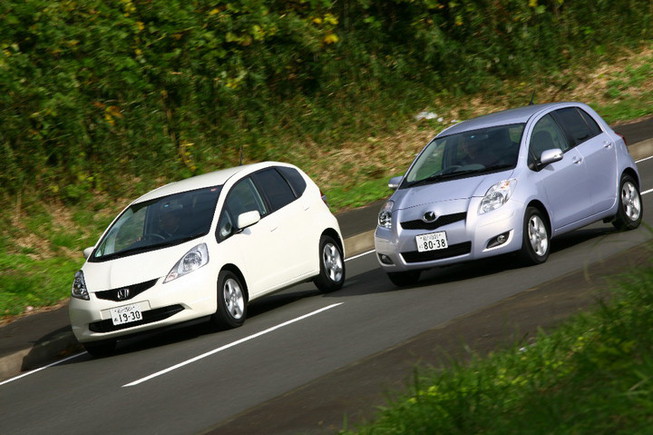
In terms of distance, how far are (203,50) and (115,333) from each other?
14.0m

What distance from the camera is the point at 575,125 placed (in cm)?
1346

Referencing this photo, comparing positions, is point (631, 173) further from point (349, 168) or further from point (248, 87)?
point (248, 87)

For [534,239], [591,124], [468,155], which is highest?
[468,155]

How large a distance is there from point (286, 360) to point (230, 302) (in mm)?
2472

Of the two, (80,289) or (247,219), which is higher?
(247,219)

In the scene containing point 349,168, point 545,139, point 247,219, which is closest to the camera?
point 247,219

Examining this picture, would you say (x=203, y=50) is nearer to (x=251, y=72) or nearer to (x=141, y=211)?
(x=251, y=72)

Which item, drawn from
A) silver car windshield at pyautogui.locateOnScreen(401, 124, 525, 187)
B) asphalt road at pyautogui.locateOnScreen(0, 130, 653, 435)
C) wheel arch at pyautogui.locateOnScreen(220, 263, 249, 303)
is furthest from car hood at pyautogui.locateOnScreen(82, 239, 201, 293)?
silver car windshield at pyautogui.locateOnScreen(401, 124, 525, 187)

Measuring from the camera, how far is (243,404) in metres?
8.30

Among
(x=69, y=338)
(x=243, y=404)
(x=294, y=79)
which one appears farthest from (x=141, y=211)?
(x=294, y=79)

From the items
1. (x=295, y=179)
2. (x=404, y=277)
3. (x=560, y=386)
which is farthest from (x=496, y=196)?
(x=560, y=386)

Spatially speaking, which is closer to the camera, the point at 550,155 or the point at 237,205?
the point at 550,155

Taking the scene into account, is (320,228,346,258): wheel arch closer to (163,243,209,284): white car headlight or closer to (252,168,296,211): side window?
(252,168,296,211): side window

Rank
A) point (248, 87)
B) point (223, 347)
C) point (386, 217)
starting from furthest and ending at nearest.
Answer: point (248, 87)
point (386, 217)
point (223, 347)
